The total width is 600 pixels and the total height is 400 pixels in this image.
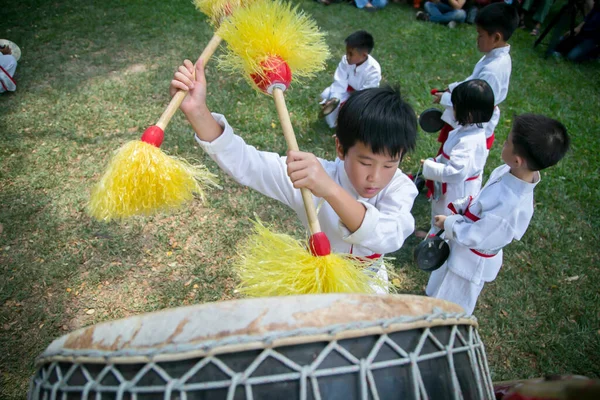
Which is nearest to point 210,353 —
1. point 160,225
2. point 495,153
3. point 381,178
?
point 381,178

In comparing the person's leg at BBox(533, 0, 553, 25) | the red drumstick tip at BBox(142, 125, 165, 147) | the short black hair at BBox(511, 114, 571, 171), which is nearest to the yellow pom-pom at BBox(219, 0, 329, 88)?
the red drumstick tip at BBox(142, 125, 165, 147)

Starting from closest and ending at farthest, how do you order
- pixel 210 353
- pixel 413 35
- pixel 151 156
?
pixel 210 353, pixel 151 156, pixel 413 35

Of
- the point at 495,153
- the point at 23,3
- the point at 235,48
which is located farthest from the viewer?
the point at 23,3

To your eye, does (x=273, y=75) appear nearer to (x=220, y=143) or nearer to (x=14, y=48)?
(x=220, y=143)

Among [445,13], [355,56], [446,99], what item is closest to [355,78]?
[355,56]

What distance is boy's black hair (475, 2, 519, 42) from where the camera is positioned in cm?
312

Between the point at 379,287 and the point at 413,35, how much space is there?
22.2 feet

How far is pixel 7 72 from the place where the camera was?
4.32 meters

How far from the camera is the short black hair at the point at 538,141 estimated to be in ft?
6.31

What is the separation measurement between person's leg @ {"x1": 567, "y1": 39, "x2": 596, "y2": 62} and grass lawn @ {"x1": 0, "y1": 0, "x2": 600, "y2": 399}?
39.9 inches

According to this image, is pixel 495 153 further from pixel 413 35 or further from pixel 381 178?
pixel 413 35

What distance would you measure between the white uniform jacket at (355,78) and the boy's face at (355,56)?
0.13 feet

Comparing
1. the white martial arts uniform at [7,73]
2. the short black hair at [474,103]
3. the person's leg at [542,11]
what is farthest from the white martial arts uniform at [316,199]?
the person's leg at [542,11]

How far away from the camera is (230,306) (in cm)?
83
